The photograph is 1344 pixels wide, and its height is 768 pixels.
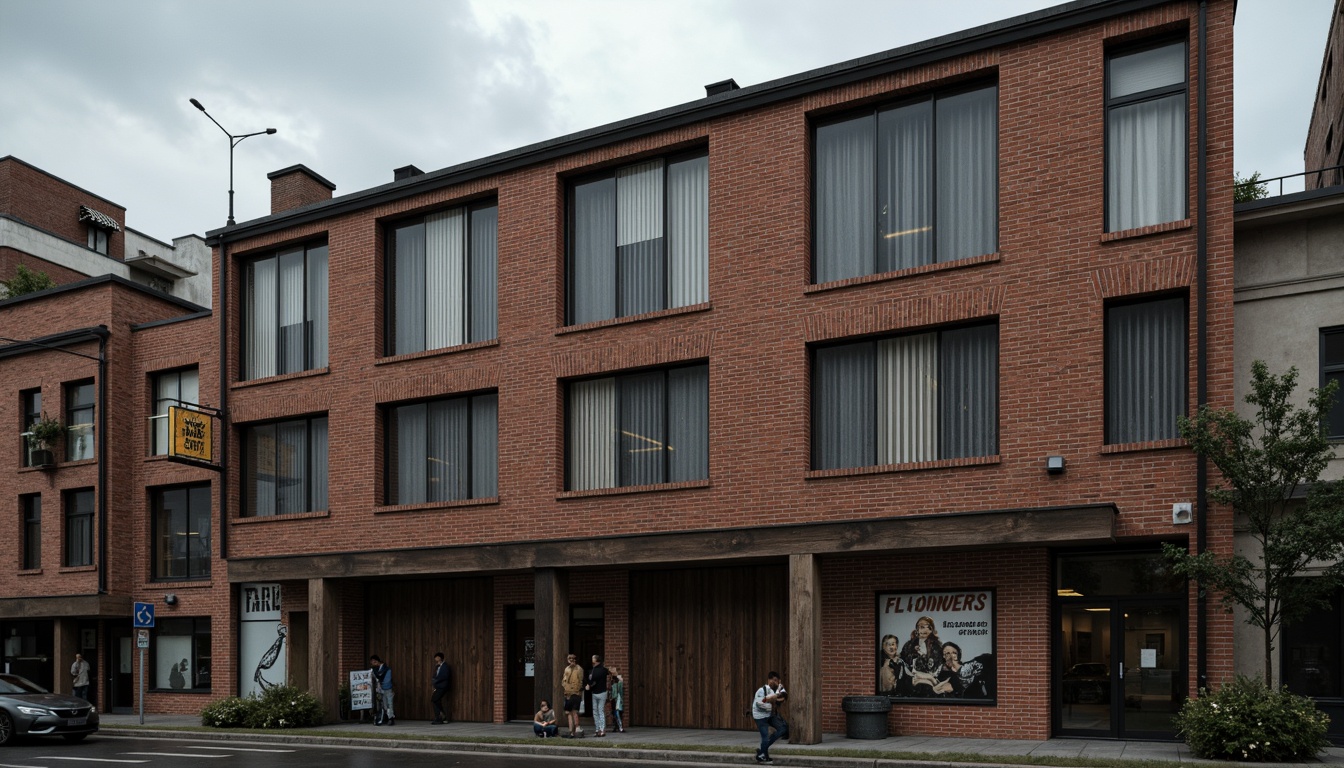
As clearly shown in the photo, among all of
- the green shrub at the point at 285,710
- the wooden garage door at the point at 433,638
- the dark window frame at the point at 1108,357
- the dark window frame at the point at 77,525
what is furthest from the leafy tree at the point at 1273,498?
the dark window frame at the point at 77,525

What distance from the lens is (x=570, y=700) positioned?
22078 mm

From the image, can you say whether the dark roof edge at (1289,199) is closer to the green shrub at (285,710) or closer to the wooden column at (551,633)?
the wooden column at (551,633)

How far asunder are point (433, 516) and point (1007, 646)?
11842mm

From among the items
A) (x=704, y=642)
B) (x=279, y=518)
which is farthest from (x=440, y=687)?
(x=279, y=518)

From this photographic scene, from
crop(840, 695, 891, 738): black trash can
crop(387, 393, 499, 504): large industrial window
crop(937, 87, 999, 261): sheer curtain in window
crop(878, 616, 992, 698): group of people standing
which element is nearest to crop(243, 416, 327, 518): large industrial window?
crop(387, 393, 499, 504): large industrial window

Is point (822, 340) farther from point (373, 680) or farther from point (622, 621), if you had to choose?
point (373, 680)

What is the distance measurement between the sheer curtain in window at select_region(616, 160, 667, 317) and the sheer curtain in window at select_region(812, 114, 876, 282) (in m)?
3.28

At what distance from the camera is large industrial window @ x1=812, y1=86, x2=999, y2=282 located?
67.6 feet

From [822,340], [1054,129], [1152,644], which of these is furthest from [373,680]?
[1054,129]

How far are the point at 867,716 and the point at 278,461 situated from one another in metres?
15.2

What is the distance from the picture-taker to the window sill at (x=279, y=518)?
27.2 meters

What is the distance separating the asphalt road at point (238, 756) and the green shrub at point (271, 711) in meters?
1.53

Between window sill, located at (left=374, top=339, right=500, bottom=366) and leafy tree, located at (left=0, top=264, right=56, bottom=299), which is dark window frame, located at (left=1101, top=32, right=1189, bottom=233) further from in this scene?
leafy tree, located at (left=0, top=264, right=56, bottom=299)

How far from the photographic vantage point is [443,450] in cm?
2617
